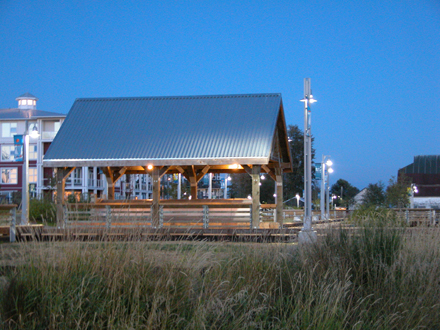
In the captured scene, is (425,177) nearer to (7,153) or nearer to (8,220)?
(7,153)

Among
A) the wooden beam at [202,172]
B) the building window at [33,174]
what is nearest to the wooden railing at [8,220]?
the wooden beam at [202,172]

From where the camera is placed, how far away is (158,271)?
6.45 m

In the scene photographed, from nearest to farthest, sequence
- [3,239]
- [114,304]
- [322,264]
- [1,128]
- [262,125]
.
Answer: [114,304] < [322,264] < [3,239] < [262,125] < [1,128]

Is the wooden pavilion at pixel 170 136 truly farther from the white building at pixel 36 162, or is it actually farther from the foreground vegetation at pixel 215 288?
the white building at pixel 36 162

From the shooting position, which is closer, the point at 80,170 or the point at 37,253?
the point at 37,253

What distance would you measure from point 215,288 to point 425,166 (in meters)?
87.4

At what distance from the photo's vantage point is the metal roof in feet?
66.1

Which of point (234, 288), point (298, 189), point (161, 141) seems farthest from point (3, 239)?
point (298, 189)

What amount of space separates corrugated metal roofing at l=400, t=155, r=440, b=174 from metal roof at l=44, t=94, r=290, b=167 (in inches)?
2747

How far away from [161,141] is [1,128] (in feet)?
151

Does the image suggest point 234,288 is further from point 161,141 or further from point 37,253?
point 161,141

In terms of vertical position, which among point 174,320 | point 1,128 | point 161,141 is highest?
→ point 1,128

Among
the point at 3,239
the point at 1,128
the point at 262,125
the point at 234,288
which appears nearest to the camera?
the point at 234,288

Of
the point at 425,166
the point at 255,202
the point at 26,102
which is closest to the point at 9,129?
the point at 26,102
